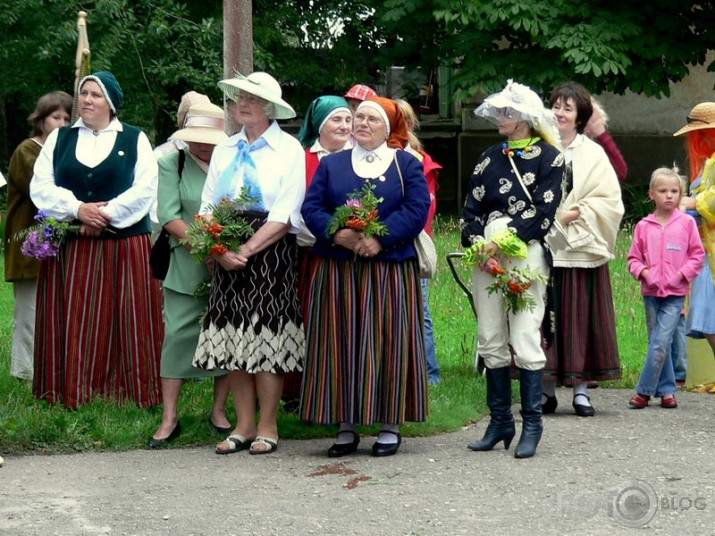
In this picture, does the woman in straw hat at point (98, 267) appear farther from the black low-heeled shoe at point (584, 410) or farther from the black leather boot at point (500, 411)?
the black low-heeled shoe at point (584, 410)

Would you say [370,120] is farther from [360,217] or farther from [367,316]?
[367,316]

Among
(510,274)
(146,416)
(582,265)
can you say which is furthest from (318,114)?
(146,416)

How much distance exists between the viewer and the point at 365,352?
7156 mm

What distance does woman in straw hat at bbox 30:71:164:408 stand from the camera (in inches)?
313

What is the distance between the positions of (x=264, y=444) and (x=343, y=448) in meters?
0.42

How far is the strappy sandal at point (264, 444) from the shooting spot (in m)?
7.22

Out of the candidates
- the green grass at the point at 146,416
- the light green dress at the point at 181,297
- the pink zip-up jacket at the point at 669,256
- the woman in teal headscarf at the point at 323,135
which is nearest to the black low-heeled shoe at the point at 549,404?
the green grass at the point at 146,416

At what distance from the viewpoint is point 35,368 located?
323 inches

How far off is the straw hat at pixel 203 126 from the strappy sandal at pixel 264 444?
167 cm

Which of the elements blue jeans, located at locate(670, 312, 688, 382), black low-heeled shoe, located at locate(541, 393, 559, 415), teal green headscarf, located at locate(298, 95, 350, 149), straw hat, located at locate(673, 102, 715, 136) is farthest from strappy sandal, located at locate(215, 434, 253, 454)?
straw hat, located at locate(673, 102, 715, 136)

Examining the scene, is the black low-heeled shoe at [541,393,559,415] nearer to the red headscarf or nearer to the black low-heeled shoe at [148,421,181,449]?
the red headscarf

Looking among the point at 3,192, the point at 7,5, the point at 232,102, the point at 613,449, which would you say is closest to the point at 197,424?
the point at 232,102

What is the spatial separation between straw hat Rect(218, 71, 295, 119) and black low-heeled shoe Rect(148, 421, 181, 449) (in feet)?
5.96

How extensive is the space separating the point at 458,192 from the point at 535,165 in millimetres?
20185
